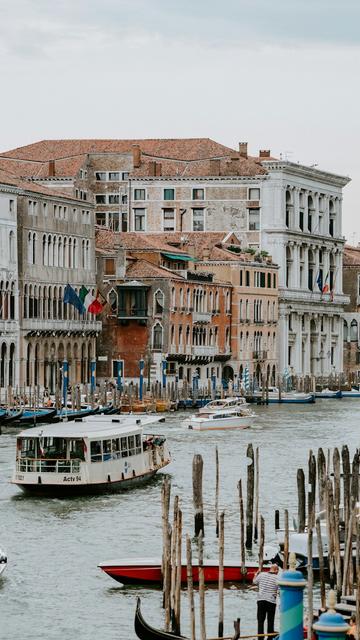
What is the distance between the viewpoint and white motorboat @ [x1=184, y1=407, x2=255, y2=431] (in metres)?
42.5

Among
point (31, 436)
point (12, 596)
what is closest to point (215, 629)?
point (12, 596)

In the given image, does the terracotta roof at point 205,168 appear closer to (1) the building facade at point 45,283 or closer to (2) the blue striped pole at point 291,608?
(1) the building facade at point 45,283

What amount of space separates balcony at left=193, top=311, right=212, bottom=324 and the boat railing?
1262 inches

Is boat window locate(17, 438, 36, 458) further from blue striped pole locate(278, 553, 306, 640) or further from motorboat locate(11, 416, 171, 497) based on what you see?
blue striped pole locate(278, 553, 306, 640)

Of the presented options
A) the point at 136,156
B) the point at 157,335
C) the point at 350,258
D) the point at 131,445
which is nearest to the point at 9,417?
the point at 131,445

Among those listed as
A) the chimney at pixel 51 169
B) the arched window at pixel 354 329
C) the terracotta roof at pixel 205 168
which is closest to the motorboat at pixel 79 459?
the chimney at pixel 51 169

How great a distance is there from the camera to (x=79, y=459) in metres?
27.3

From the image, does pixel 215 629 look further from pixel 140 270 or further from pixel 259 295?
pixel 259 295

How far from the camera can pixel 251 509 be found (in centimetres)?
2170

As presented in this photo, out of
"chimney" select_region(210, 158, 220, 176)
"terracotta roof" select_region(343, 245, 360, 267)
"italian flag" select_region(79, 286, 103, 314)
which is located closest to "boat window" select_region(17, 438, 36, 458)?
"italian flag" select_region(79, 286, 103, 314)

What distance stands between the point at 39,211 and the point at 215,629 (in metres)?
36.5

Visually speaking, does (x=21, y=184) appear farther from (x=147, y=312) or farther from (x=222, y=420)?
(x=222, y=420)

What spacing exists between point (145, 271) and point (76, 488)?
2966cm

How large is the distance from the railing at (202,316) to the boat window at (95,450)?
104 feet
